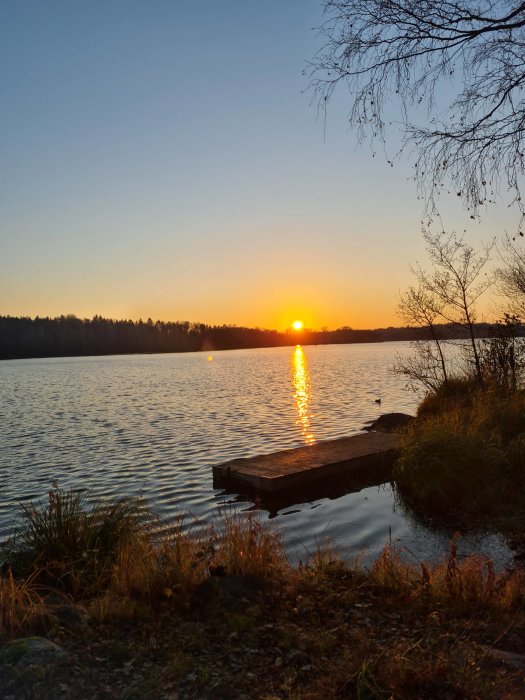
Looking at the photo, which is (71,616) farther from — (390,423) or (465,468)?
(390,423)

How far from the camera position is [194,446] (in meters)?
17.5

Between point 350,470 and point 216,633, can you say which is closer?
point 216,633

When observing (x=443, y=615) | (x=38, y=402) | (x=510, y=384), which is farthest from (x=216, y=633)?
(x=38, y=402)

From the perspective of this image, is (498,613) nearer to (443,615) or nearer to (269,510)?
(443,615)

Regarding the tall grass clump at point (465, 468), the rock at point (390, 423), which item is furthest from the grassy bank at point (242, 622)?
the rock at point (390, 423)

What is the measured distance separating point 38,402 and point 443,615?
102 feet

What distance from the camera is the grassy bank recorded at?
3695 millimetres

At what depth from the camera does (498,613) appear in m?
4.97

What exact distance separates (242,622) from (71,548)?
2714 mm

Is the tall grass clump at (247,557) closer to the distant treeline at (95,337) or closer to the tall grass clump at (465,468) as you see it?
the tall grass clump at (465,468)

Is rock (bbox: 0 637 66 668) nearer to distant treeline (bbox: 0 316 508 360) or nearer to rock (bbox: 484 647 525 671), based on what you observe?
rock (bbox: 484 647 525 671)

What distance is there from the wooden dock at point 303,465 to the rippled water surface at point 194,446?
1.76 feet

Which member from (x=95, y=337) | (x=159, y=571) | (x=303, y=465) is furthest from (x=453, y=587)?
(x=95, y=337)

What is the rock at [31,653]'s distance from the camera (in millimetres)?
3840
